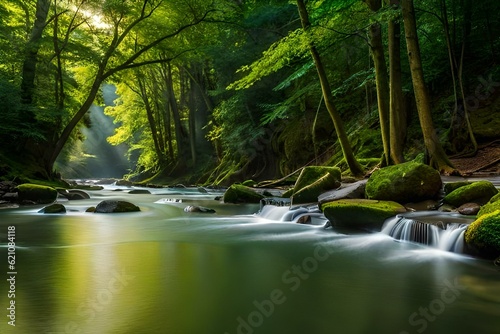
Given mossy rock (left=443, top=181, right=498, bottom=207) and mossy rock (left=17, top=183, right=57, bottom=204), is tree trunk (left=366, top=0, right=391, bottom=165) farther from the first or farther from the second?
mossy rock (left=17, top=183, right=57, bottom=204)

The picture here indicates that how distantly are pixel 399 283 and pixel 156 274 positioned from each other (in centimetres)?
258

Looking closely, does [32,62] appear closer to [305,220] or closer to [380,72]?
[380,72]

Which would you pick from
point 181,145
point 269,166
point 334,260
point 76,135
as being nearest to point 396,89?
point 334,260

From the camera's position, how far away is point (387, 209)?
6.41 meters

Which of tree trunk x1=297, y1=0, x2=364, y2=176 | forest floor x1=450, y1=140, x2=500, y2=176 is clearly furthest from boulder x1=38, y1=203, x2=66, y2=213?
forest floor x1=450, y1=140, x2=500, y2=176

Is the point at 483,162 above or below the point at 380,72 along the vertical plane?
below

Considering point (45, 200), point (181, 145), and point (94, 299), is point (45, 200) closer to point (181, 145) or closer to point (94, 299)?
point (94, 299)

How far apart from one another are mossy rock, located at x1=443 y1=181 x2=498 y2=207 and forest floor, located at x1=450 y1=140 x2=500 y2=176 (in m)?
3.48

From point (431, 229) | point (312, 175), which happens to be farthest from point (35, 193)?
point (431, 229)

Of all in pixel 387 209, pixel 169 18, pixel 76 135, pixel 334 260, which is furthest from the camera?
pixel 76 135

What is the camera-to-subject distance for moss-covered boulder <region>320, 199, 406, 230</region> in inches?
252

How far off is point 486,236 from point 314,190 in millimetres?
5310

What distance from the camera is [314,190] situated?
9500 mm

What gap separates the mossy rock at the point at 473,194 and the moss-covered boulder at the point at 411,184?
52cm
